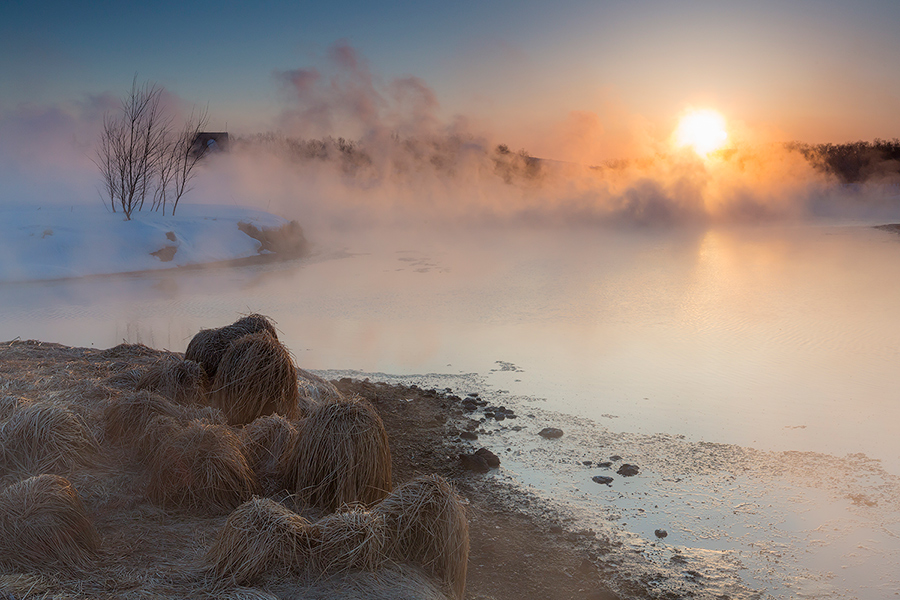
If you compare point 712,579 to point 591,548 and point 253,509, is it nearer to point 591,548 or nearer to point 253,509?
point 591,548

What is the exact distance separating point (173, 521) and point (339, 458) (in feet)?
3.17

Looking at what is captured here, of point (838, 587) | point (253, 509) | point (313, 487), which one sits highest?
point (253, 509)

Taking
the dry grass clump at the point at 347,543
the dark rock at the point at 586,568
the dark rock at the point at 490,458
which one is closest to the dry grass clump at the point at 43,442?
the dry grass clump at the point at 347,543

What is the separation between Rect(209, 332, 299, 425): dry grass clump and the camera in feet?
16.4

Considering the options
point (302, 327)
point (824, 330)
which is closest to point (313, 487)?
point (302, 327)

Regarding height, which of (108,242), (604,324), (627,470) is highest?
(108,242)

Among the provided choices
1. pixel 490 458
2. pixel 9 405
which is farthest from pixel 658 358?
pixel 9 405

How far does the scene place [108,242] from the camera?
17.6m

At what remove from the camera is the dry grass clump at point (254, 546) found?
2.90 meters

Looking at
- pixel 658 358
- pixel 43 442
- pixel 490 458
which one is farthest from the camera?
pixel 658 358

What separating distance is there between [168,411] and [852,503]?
16.6 feet

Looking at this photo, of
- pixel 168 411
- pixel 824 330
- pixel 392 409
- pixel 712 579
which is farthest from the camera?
pixel 824 330

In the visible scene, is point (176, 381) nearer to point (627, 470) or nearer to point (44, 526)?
point (44, 526)

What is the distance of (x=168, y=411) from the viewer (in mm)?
4473
